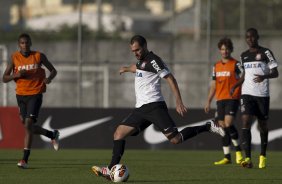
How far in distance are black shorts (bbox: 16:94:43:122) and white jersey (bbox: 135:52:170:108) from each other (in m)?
3.33

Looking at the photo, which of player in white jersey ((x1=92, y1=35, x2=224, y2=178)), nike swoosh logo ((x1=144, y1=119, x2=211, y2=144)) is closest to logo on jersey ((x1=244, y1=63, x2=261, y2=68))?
player in white jersey ((x1=92, y1=35, x2=224, y2=178))

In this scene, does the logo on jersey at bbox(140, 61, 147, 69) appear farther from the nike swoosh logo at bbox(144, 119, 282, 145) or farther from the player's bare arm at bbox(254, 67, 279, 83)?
the nike swoosh logo at bbox(144, 119, 282, 145)

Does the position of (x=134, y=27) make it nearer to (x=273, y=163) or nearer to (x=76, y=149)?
(x=76, y=149)

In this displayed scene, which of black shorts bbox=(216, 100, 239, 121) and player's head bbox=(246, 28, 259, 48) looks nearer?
player's head bbox=(246, 28, 259, 48)

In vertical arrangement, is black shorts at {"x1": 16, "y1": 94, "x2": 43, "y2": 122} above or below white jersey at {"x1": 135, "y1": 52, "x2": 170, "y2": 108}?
below

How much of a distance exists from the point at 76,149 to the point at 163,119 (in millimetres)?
10200

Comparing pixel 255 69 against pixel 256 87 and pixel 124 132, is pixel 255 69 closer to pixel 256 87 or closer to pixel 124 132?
pixel 256 87

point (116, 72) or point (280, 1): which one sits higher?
point (280, 1)

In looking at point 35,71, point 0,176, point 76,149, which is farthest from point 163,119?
point 76,149

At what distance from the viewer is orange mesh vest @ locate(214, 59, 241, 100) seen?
58.4 ft

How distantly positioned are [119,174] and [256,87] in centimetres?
→ 434

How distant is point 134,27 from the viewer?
78500 mm

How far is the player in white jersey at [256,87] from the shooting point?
1636 cm

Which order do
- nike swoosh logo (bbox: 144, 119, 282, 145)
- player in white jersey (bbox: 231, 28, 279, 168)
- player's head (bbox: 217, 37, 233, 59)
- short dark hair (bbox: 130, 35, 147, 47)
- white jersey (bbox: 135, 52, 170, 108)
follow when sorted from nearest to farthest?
short dark hair (bbox: 130, 35, 147, 47) → white jersey (bbox: 135, 52, 170, 108) → player in white jersey (bbox: 231, 28, 279, 168) → player's head (bbox: 217, 37, 233, 59) → nike swoosh logo (bbox: 144, 119, 282, 145)
